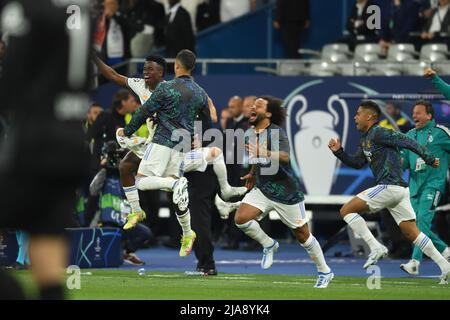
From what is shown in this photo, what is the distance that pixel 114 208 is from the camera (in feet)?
59.9

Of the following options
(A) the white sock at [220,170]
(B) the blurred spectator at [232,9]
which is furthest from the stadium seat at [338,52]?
(A) the white sock at [220,170]

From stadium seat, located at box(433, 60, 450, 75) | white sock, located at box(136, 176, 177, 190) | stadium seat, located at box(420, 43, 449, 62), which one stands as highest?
stadium seat, located at box(420, 43, 449, 62)

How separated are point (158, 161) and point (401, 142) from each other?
3.08 metres

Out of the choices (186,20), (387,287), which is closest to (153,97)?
(387,287)

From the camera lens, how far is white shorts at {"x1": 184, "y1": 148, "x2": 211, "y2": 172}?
1564 centimetres

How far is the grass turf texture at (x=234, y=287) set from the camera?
42.9 ft

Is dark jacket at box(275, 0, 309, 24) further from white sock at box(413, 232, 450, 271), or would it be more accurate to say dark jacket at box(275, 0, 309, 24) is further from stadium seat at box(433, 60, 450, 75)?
white sock at box(413, 232, 450, 271)

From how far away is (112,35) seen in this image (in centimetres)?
2322

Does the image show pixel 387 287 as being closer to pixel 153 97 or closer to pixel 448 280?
pixel 448 280

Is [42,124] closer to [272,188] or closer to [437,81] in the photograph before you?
[272,188]

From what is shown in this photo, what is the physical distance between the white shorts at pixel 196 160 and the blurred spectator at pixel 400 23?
7439mm

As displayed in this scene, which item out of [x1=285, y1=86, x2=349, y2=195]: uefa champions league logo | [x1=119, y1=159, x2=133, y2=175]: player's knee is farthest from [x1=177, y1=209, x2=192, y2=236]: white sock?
[x1=285, y1=86, x2=349, y2=195]: uefa champions league logo

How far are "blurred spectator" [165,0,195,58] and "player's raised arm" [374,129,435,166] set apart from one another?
768 centimetres

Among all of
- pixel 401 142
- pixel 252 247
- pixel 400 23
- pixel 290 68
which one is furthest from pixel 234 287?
pixel 400 23
